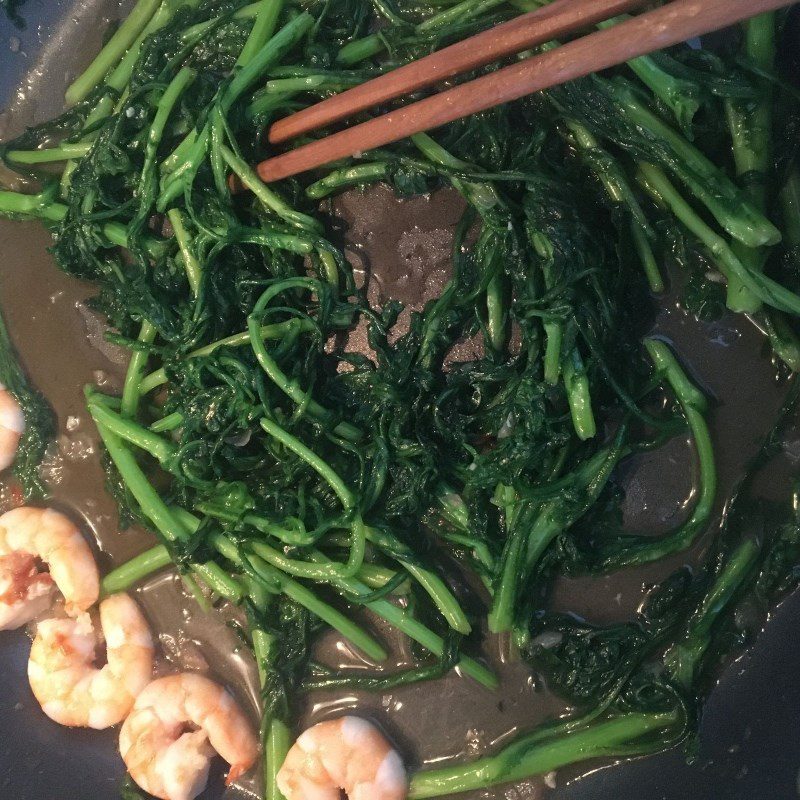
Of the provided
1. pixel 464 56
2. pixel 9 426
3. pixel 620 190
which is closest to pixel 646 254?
pixel 620 190

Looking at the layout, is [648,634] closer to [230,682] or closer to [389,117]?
[230,682]

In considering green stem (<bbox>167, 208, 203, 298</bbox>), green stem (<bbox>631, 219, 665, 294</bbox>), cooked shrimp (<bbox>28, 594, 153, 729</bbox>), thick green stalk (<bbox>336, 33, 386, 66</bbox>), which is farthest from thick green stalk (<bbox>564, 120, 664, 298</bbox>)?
cooked shrimp (<bbox>28, 594, 153, 729</bbox>)

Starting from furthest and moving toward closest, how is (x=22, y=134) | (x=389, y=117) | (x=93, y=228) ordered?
(x=22, y=134)
(x=93, y=228)
(x=389, y=117)

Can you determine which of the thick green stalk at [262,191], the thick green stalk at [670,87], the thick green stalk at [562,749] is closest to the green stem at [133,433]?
the thick green stalk at [262,191]

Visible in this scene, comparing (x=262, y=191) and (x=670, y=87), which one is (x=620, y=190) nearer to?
(x=670, y=87)

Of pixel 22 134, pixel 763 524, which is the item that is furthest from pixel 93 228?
pixel 763 524
